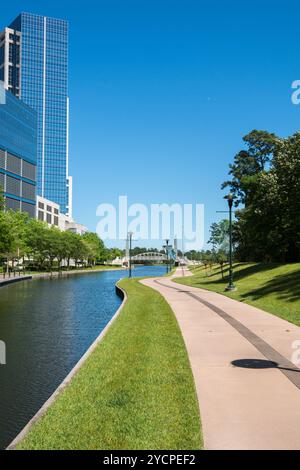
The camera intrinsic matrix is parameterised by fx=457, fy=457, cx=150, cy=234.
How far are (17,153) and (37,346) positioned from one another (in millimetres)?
124463

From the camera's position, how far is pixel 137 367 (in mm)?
10594

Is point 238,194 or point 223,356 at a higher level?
point 238,194

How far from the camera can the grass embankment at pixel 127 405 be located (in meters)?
6.38

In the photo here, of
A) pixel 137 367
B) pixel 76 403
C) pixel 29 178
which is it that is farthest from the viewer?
pixel 29 178

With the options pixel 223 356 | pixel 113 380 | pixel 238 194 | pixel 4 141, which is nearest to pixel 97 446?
pixel 113 380

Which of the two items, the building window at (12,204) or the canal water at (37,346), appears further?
the building window at (12,204)

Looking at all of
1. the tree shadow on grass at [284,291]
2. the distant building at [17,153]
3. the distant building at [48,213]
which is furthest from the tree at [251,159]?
the distant building at [48,213]

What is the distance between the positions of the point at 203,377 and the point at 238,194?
56.1 meters

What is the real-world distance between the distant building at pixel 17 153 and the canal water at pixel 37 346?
97.6 meters

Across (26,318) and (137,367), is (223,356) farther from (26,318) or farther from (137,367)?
(26,318)

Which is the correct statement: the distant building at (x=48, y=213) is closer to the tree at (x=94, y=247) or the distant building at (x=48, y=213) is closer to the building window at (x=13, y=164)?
the tree at (x=94, y=247)

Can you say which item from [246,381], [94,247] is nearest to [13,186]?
[94,247]
